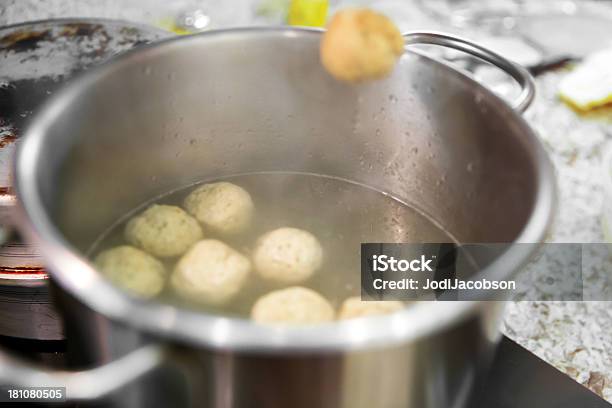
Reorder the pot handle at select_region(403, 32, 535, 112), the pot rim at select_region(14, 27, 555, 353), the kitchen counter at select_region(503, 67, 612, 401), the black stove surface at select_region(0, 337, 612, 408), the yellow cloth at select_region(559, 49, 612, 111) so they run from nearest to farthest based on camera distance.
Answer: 1. the pot rim at select_region(14, 27, 555, 353)
2. the pot handle at select_region(403, 32, 535, 112)
3. the black stove surface at select_region(0, 337, 612, 408)
4. the kitchen counter at select_region(503, 67, 612, 401)
5. the yellow cloth at select_region(559, 49, 612, 111)

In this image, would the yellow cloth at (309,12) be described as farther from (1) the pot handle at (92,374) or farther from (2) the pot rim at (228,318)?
(1) the pot handle at (92,374)

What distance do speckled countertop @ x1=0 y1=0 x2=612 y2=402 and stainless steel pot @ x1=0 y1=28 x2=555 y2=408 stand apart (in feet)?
0.86

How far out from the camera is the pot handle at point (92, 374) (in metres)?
0.58

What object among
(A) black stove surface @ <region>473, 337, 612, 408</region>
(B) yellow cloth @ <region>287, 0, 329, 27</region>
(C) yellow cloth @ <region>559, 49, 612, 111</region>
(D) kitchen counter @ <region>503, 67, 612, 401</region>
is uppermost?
(B) yellow cloth @ <region>287, 0, 329, 27</region>

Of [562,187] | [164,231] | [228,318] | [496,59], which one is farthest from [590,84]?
[228,318]

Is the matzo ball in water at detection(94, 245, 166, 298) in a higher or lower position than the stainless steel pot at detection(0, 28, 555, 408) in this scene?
lower

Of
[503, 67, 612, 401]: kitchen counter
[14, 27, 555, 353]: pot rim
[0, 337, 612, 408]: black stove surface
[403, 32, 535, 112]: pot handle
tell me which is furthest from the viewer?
[503, 67, 612, 401]: kitchen counter

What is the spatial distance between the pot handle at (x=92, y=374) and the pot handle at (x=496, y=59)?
573 millimetres

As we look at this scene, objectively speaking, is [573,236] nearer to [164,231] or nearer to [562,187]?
[562,187]

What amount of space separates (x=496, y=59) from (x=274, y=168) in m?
0.45

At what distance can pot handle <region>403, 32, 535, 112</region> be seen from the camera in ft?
2.99

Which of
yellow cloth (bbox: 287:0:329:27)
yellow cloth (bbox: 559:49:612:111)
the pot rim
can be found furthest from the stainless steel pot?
yellow cloth (bbox: 559:49:612:111)

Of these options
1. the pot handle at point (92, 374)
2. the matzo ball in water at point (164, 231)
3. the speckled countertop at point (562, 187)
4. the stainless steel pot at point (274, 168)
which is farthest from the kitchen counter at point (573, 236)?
the pot handle at point (92, 374)

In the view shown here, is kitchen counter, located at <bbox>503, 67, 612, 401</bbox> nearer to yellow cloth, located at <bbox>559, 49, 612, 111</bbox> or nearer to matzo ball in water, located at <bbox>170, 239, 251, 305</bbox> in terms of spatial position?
yellow cloth, located at <bbox>559, 49, 612, 111</bbox>
